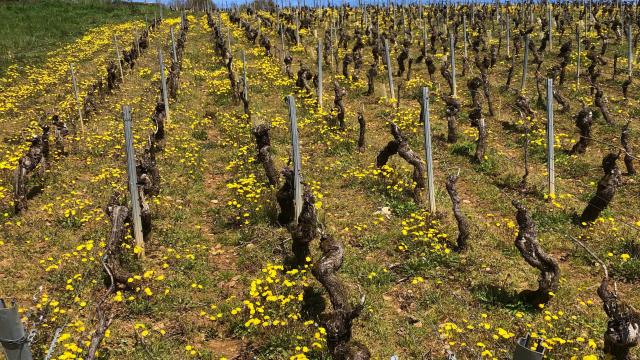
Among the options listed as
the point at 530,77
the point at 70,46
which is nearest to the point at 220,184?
the point at 530,77

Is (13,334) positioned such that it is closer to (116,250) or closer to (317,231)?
(116,250)

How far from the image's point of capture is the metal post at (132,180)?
8188mm

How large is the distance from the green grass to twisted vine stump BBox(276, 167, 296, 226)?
21.0 meters

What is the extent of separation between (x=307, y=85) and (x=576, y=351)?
15.4 m

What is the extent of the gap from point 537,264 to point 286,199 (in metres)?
4.86

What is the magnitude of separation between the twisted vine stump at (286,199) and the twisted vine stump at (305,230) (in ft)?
3.92

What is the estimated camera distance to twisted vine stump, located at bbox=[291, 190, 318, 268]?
8.04 meters

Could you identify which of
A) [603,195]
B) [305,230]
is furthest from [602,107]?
[305,230]

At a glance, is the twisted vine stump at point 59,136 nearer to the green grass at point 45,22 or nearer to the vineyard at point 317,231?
the vineyard at point 317,231

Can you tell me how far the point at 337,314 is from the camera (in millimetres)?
6082

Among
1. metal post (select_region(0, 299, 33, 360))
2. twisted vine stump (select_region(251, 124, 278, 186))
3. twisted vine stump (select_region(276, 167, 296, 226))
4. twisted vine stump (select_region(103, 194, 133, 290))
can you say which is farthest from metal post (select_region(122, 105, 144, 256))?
metal post (select_region(0, 299, 33, 360))

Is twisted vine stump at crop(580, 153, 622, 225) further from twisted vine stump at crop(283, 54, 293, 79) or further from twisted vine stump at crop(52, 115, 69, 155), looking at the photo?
twisted vine stump at crop(283, 54, 293, 79)

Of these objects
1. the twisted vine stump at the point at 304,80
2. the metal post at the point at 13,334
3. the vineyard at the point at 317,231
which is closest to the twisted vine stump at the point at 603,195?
the vineyard at the point at 317,231

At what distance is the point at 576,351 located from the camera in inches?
247
